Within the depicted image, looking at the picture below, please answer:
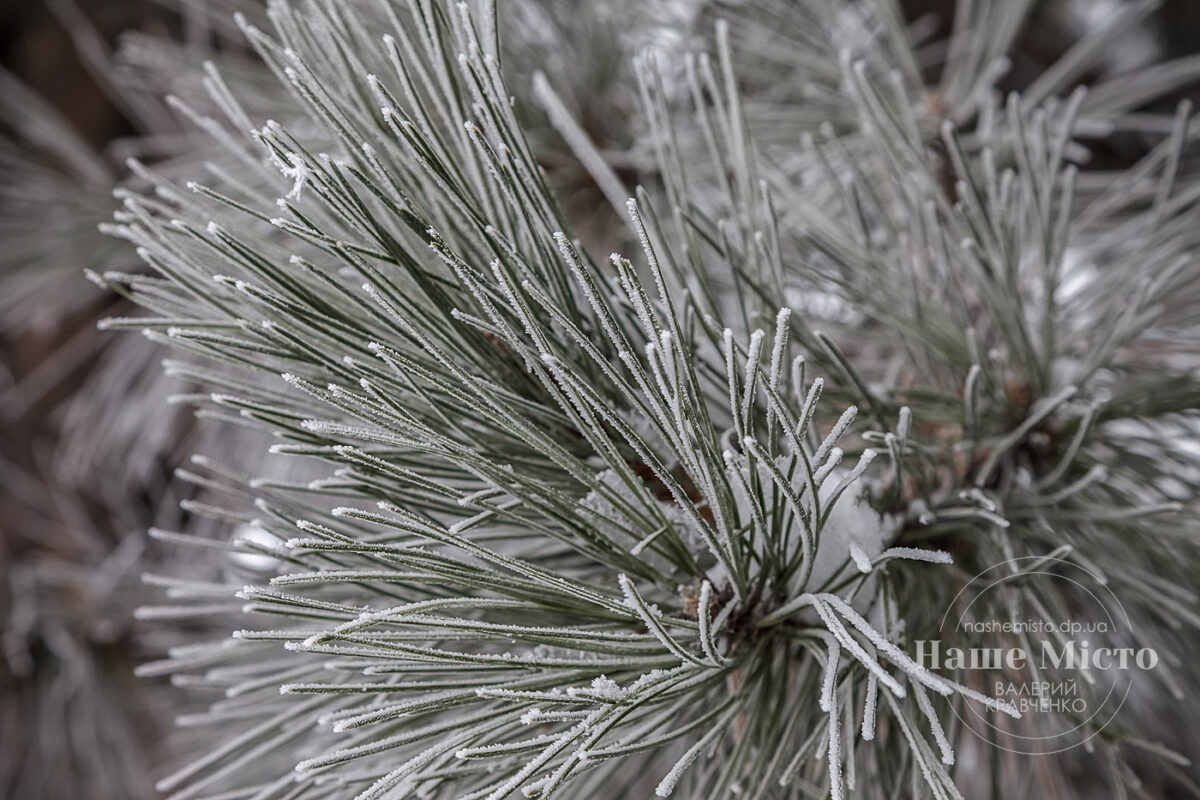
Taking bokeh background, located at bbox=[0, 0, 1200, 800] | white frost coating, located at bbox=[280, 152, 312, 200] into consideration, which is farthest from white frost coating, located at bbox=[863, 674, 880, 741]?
bokeh background, located at bbox=[0, 0, 1200, 800]

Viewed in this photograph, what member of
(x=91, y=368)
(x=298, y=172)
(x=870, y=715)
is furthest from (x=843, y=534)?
(x=91, y=368)

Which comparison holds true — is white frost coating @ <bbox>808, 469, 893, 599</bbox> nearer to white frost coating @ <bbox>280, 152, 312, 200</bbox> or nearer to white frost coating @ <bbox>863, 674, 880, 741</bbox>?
white frost coating @ <bbox>863, 674, 880, 741</bbox>

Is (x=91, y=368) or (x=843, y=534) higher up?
(x=91, y=368)

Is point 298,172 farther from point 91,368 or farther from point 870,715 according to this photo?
point 91,368

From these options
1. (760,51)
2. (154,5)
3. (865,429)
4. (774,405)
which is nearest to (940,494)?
(865,429)

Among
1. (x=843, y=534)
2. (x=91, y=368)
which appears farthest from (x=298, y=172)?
(x=91, y=368)

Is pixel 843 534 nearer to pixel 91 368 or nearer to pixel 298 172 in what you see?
pixel 298 172

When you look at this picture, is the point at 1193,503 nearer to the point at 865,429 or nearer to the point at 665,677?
the point at 865,429

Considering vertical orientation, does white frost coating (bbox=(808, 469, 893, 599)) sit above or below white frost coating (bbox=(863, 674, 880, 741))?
above

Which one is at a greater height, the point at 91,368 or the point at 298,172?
the point at 91,368

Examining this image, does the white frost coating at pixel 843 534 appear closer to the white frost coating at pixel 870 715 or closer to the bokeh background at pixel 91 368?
the white frost coating at pixel 870 715

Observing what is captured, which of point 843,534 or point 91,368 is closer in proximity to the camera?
point 843,534

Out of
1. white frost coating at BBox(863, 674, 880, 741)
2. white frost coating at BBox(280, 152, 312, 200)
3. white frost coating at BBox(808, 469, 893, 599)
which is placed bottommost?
white frost coating at BBox(863, 674, 880, 741)
